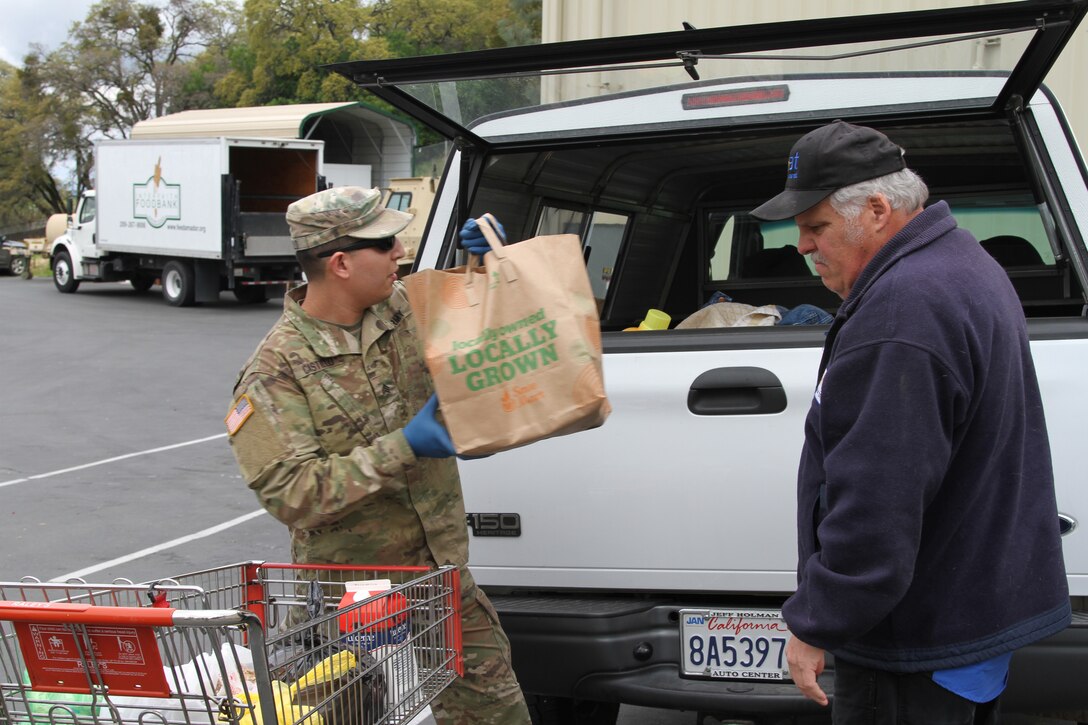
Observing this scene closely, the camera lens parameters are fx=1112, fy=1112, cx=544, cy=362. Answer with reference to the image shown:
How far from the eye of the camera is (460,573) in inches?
116

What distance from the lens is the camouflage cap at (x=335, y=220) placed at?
112 inches

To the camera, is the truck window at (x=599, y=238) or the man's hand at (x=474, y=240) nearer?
the man's hand at (x=474, y=240)

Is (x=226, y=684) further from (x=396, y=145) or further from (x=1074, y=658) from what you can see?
(x=396, y=145)

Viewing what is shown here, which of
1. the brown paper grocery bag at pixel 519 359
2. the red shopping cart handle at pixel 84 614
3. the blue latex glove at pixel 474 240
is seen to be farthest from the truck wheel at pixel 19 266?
the red shopping cart handle at pixel 84 614

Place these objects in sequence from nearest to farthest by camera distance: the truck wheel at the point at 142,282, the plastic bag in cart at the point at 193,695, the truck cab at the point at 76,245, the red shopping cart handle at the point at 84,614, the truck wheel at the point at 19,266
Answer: the red shopping cart handle at the point at 84,614 < the plastic bag in cart at the point at 193,695 < the truck cab at the point at 76,245 < the truck wheel at the point at 142,282 < the truck wheel at the point at 19,266

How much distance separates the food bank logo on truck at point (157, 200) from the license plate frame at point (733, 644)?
2189 centimetres

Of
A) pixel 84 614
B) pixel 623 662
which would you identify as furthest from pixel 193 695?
pixel 623 662

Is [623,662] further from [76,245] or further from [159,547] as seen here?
[76,245]

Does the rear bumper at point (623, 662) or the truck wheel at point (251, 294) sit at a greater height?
the rear bumper at point (623, 662)

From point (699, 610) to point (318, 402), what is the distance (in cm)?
123

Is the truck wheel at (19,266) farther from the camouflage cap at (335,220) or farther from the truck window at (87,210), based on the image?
the camouflage cap at (335,220)

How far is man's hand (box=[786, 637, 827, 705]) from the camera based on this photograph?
2.20 metres

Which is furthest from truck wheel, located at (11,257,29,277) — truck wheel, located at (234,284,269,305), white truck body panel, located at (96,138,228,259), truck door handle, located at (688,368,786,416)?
truck door handle, located at (688,368,786,416)

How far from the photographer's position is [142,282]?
27.0 metres
